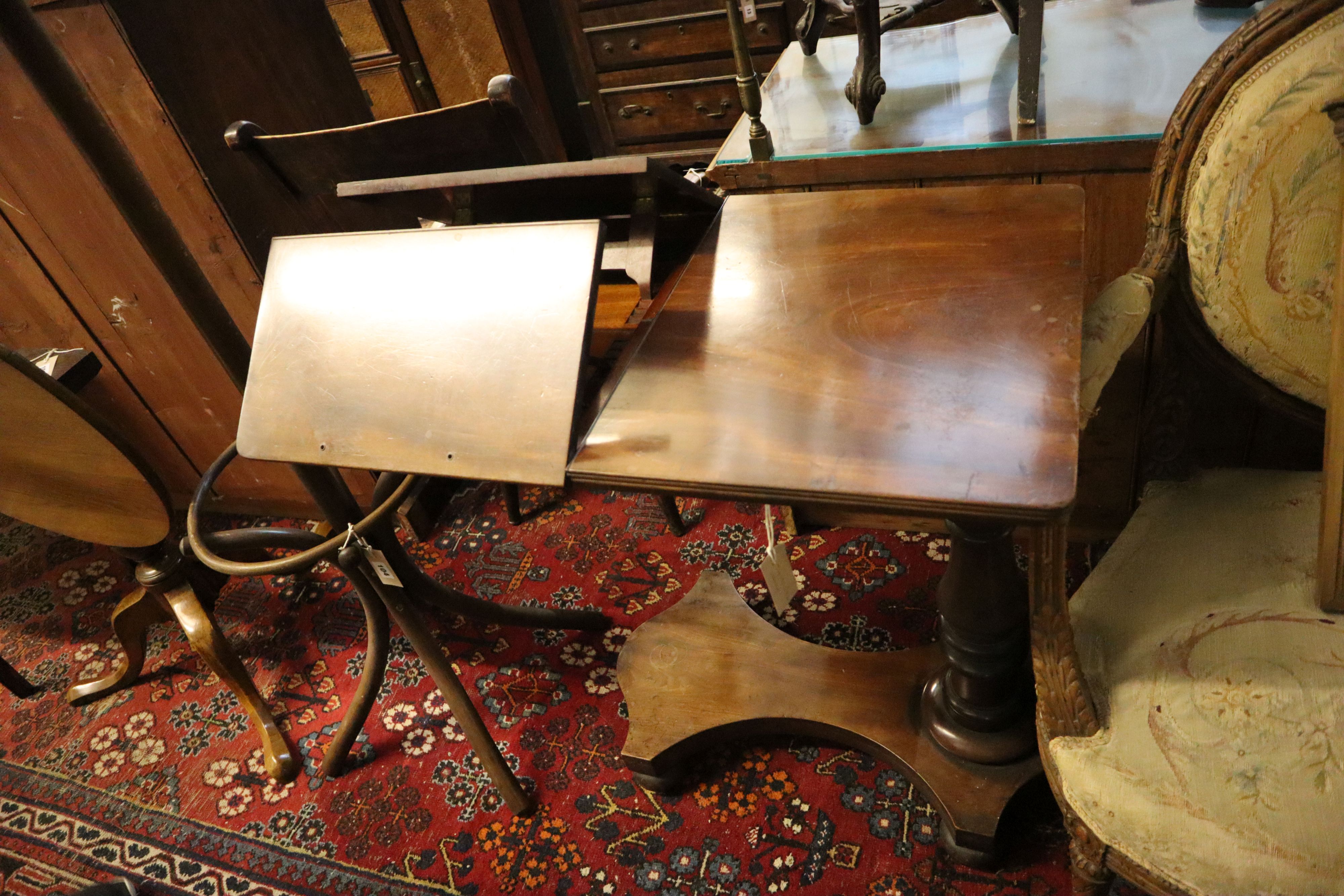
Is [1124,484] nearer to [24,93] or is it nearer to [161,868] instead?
[161,868]

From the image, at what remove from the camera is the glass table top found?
4.40 ft

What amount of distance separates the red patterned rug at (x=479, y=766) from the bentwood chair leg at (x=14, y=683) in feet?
0.09

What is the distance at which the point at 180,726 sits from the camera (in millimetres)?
1824

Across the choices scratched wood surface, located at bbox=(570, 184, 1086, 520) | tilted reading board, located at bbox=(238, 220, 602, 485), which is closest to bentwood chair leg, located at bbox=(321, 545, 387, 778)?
tilted reading board, located at bbox=(238, 220, 602, 485)

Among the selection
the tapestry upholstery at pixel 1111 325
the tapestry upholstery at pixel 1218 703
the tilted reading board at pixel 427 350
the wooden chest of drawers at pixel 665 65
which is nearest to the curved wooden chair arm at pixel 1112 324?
the tapestry upholstery at pixel 1111 325

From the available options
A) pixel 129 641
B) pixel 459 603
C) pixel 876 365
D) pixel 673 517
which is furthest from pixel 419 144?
pixel 129 641

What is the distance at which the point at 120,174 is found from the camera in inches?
44.1

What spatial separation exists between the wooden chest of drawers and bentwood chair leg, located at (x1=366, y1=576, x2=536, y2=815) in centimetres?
236

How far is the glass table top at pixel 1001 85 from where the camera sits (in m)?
1.34

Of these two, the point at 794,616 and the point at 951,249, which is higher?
the point at 951,249

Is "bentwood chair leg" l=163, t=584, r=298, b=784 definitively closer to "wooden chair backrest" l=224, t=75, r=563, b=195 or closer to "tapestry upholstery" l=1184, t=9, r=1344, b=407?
"wooden chair backrest" l=224, t=75, r=563, b=195

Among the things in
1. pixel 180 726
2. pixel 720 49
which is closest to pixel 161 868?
Answer: pixel 180 726

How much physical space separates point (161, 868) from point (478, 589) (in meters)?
0.80

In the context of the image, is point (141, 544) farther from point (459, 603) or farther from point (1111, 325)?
point (1111, 325)
